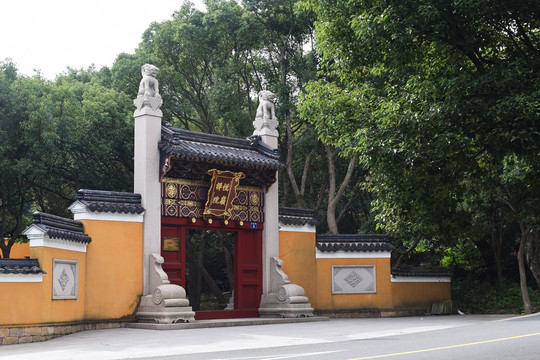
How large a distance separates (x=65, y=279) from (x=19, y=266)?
54.5 inches

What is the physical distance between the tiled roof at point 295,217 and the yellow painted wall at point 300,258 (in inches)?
11.3

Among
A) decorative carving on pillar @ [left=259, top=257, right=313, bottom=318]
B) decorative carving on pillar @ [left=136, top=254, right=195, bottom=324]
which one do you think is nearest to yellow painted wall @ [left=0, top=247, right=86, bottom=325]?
decorative carving on pillar @ [left=136, top=254, right=195, bottom=324]

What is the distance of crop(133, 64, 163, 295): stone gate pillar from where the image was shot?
14281mm

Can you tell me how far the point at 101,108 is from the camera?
20.7 metres

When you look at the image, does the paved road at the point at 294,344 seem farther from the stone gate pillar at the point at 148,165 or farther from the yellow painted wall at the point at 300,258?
the yellow painted wall at the point at 300,258

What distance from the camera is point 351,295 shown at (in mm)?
17547

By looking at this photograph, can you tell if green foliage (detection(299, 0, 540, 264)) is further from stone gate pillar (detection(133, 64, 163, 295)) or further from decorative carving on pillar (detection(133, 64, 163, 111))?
decorative carving on pillar (detection(133, 64, 163, 111))

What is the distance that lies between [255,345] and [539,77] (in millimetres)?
5615

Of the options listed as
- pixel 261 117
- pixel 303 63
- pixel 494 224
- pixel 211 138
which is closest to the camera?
pixel 211 138

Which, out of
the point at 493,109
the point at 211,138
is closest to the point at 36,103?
the point at 211,138

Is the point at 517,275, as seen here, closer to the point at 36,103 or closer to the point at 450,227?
the point at 450,227

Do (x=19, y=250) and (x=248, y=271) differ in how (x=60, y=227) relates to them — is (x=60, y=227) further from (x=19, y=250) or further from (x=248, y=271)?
(x=19, y=250)

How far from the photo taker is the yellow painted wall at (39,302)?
1105cm

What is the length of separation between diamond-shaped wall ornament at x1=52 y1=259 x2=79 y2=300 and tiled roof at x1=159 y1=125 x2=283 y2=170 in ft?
10.8
